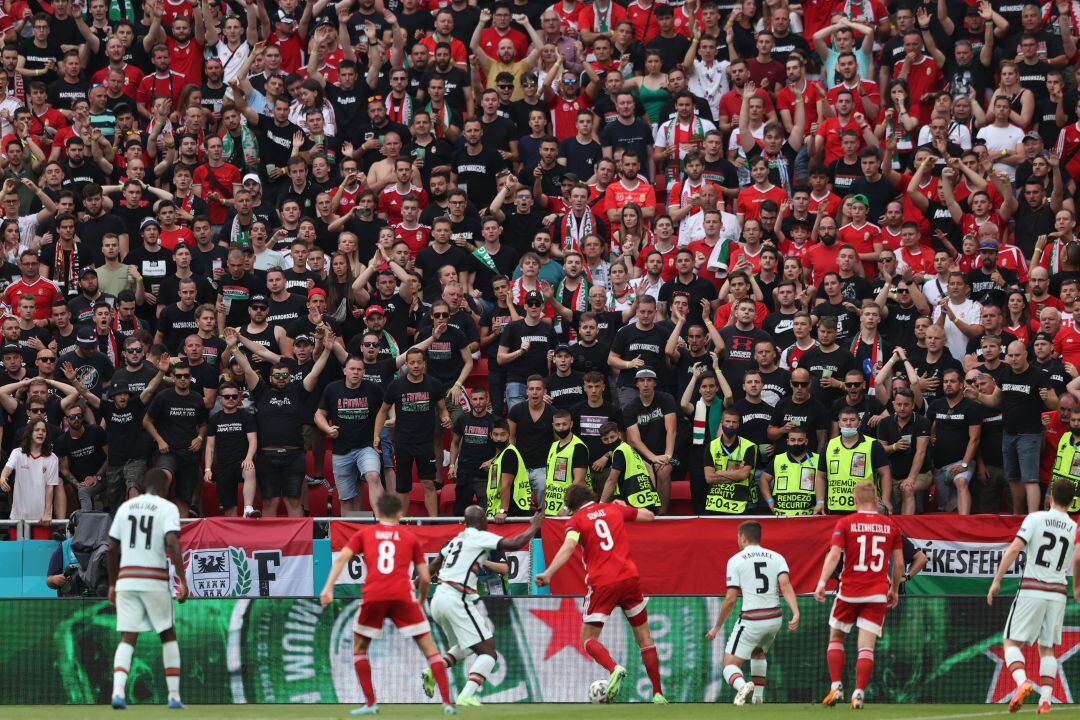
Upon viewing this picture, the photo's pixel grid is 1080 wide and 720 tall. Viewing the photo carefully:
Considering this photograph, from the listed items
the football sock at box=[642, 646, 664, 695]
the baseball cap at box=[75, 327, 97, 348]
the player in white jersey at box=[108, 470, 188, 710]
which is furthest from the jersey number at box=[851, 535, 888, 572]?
the baseball cap at box=[75, 327, 97, 348]

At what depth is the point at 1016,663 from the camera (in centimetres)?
1409

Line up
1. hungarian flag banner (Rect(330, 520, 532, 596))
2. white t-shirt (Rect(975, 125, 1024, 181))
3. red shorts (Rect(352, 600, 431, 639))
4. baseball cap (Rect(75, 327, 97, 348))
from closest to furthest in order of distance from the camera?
1. red shorts (Rect(352, 600, 431, 639))
2. hungarian flag banner (Rect(330, 520, 532, 596))
3. baseball cap (Rect(75, 327, 97, 348))
4. white t-shirt (Rect(975, 125, 1024, 181))

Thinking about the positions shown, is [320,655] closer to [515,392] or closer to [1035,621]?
[515,392]

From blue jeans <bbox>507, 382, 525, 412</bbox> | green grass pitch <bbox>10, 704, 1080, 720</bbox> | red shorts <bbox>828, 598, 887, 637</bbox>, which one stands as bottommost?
green grass pitch <bbox>10, 704, 1080, 720</bbox>

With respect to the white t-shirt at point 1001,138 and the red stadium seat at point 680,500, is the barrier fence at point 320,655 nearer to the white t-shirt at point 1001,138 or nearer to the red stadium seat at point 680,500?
the red stadium seat at point 680,500

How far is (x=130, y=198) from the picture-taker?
74.5 ft

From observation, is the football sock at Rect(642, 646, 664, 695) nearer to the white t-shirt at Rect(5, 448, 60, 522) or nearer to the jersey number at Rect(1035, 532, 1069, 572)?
the jersey number at Rect(1035, 532, 1069, 572)

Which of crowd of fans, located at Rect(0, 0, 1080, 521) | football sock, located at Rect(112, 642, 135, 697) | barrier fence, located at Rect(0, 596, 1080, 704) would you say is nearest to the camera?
football sock, located at Rect(112, 642, 135, 697)

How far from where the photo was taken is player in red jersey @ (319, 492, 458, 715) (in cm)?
1385

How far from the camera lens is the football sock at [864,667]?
1417cm

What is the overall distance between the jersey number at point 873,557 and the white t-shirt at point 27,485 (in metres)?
10.4

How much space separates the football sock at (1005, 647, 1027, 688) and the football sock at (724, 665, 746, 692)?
2435mm

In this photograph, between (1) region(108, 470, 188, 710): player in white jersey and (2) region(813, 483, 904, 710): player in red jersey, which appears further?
(2) region(813, 483, 904, 710): player in red jersey

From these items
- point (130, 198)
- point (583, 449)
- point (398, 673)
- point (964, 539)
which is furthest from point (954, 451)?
point (130, 198)
